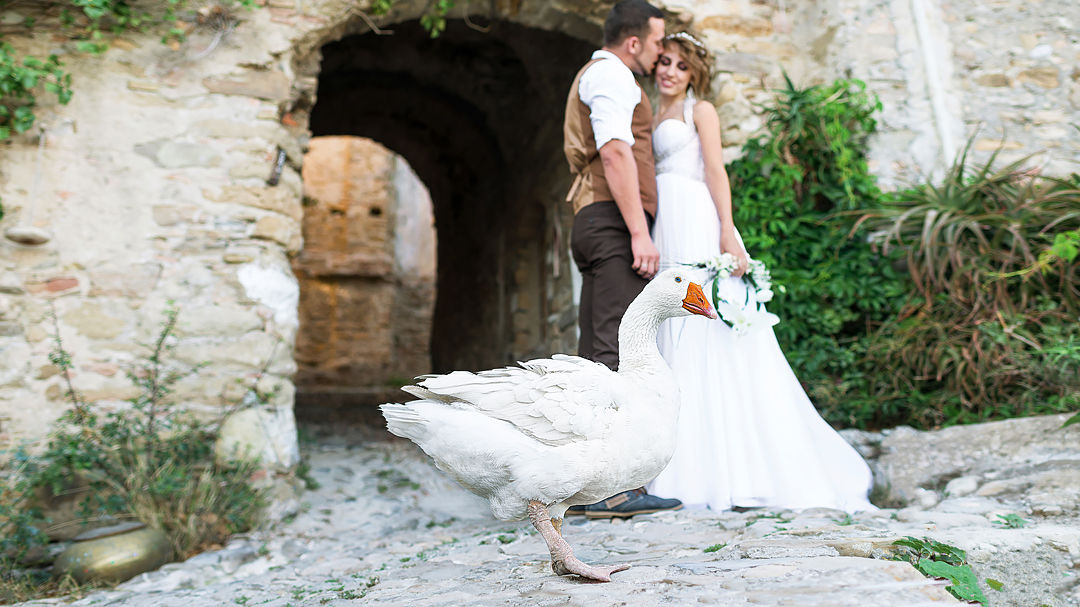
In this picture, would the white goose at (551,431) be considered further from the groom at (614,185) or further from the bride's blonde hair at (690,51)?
the bride's blonde hair at (690,51)

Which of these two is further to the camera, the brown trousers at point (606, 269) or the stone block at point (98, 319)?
the stone block at point (98, 319)

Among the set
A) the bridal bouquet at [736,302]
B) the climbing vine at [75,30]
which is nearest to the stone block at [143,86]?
the climbing vine at [75,30]

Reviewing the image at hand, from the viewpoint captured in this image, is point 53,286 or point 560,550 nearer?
point 560,550

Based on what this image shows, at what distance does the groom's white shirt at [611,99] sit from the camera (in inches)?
106

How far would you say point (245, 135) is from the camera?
361 cm

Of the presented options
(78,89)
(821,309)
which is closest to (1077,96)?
(821,309)

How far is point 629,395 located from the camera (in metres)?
1.76

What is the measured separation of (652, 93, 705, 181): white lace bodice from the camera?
3078mm

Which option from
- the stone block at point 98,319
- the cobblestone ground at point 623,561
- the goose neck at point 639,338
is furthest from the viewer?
the stone block at point 98,319

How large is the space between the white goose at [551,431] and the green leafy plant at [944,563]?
26.2 inches

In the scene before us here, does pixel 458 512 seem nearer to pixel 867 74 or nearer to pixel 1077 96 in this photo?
pixel 867 74

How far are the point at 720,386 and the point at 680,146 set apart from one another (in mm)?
1041

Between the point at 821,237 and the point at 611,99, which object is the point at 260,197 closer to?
the point at 611,99

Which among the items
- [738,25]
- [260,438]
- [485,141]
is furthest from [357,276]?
[738,25]
